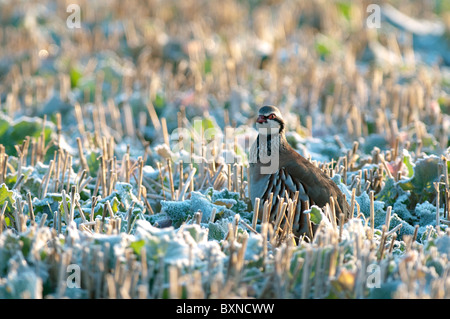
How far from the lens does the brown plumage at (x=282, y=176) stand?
3484 mm

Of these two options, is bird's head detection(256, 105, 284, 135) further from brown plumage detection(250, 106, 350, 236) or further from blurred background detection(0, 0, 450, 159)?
blurred background detection(0, 0, 450, 159)

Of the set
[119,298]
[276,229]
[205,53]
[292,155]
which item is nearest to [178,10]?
[205,53]

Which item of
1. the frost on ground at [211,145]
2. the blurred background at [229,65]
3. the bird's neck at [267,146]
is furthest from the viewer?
the blurred background at [229,65]

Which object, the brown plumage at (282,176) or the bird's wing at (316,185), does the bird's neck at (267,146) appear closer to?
the brown plumage at (282,176)

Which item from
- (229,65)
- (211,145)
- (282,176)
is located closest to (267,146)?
(282,176)

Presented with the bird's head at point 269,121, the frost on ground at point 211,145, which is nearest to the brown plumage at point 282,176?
the bird's head at point 269,121

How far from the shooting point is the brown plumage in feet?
11.4

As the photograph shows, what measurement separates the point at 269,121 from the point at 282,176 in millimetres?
368

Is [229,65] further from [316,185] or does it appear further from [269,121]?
[316,185]

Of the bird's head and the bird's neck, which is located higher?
the bird's head

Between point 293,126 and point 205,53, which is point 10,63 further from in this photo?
point 293,126

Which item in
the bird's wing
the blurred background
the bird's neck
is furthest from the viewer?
the blurred background

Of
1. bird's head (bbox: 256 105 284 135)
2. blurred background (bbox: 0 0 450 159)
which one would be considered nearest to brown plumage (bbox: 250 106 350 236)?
bird's head (bbox: 256 105 284 135)

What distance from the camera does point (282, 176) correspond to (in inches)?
144
